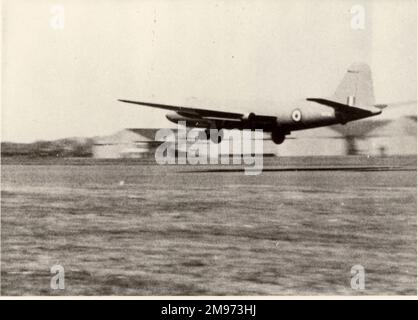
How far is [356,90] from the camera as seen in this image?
24.2 metres

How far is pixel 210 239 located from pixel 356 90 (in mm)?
15176

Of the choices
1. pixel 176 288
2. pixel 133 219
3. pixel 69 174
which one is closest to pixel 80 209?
pixel 133 219

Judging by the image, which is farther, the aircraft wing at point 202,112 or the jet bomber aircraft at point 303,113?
the aircraft wing at point 202,112

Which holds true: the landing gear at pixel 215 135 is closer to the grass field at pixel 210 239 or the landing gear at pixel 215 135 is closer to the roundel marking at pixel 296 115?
the roundel marking at pixel 296 115

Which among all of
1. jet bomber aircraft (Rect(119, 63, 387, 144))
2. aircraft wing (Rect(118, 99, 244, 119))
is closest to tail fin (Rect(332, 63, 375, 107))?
jet bomber aircraft (Rect(119, 63, 387, 144))

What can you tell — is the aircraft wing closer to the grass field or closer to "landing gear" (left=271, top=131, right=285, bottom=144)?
"landing gear" (left=271, top=131, right=285, bottom=144)

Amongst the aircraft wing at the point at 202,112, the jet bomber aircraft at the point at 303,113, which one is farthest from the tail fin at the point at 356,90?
the aircraft wing at the point at 202,112

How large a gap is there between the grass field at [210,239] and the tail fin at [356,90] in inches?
275

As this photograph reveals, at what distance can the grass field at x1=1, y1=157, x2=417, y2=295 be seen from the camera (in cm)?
873

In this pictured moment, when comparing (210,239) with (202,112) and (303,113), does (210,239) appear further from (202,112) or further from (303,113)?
(202,112)

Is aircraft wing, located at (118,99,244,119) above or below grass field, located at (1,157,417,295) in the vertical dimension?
above

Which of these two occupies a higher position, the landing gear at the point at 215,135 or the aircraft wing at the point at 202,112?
the aircraft wing at the point at 202,112

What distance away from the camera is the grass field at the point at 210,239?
28.7ft

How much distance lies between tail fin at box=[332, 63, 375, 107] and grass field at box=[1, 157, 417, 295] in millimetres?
6979
